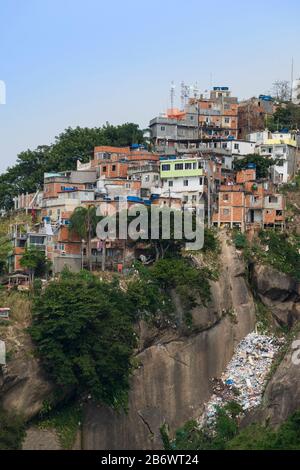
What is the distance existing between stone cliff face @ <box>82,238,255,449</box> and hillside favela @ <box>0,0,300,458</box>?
0.15 ft

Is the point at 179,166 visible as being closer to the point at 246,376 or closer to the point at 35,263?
the point at 35,263

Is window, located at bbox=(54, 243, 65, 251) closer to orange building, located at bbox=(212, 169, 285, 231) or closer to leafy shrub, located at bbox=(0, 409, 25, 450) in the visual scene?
orange building, located at bbox=(212, 169, 285, 231)

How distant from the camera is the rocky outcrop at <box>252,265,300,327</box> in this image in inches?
2009

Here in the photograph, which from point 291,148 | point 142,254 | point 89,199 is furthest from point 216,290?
point 291,148

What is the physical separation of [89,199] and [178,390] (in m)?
8.53

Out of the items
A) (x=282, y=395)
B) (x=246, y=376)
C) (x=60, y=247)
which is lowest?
(x=282, y=395)

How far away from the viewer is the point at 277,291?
168 feet

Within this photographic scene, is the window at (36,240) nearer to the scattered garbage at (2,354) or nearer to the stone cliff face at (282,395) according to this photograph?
the scattered garbage at (2,354)

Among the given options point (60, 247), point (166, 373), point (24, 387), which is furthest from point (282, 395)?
point (60, 247)

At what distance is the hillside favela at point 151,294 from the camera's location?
44062 millimetres

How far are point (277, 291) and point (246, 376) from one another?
4104mm

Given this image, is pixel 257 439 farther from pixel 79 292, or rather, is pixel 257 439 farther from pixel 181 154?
pixel 181 154

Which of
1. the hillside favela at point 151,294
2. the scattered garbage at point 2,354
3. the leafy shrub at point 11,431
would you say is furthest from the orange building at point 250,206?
the leafy shrub at point 11,431

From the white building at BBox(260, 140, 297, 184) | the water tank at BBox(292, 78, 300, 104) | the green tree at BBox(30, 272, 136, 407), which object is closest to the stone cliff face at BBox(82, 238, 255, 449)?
the green tree at BBox(30, 272, 136, 407)
